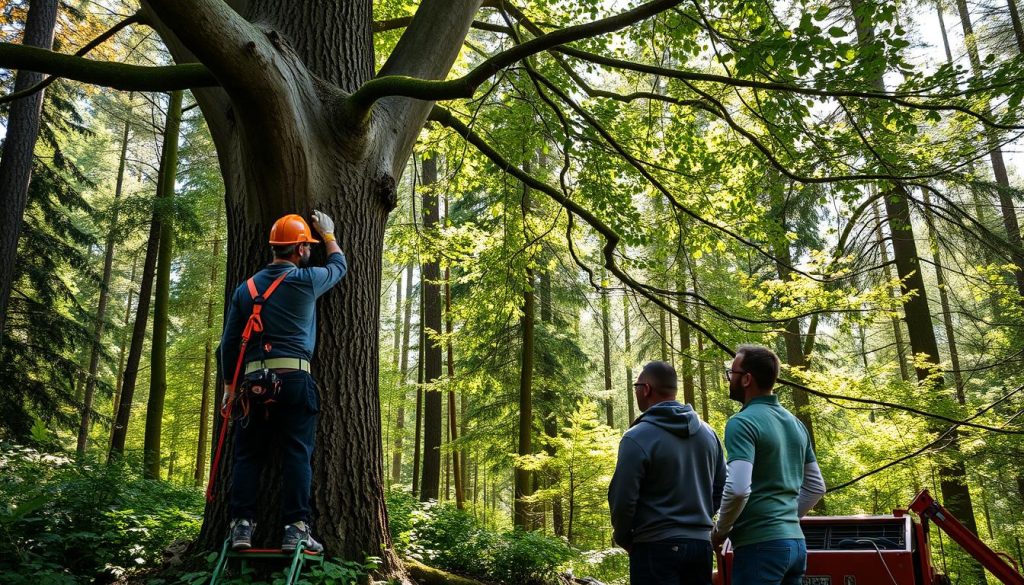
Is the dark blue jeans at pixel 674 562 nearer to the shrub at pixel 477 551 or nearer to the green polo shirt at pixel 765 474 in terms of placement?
the green polo shirt at pixel 765 474

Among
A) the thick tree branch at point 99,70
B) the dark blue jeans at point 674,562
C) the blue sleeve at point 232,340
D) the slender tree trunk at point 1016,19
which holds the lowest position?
the dark blue jeans at point 674,562

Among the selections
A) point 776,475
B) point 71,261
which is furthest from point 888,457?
point 71,261

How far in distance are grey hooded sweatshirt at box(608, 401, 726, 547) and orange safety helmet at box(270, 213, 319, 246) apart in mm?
2195

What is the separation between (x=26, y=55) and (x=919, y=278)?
50.7ft

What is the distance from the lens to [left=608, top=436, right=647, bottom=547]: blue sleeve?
2.98m

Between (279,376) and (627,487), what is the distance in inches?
78.9

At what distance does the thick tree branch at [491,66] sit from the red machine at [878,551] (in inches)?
125

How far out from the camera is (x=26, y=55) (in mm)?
2920

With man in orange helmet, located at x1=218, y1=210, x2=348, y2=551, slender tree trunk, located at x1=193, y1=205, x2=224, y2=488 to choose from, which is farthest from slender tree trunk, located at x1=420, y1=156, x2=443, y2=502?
man in orange helmet, located at x1=218, y1=210, x2=348, y2=551

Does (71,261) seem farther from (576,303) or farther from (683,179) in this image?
(683,179)

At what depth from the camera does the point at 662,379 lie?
10.6 feet

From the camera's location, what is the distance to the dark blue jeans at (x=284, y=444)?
133 inches

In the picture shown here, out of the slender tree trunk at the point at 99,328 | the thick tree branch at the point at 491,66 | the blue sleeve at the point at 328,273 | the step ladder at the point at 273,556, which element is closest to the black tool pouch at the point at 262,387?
the blue sleeve at the point at 328,273

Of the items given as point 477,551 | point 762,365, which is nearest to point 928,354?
point 477,551
